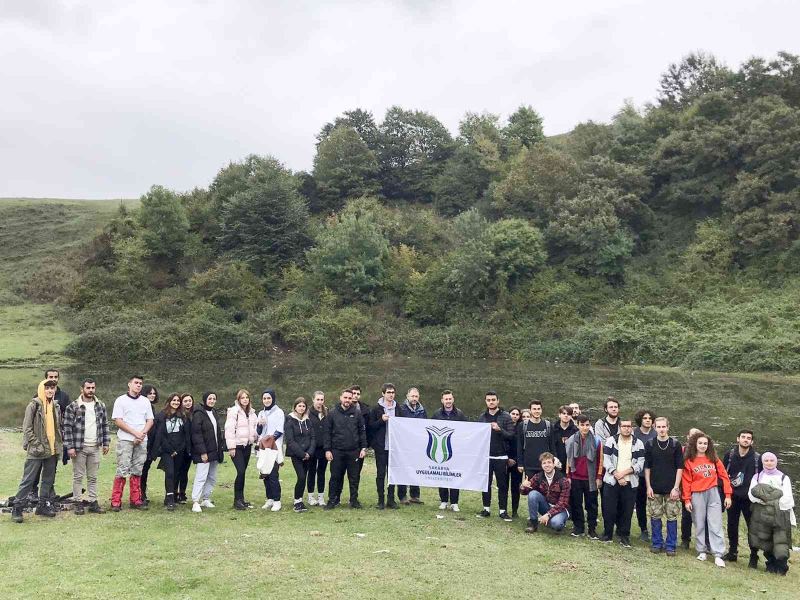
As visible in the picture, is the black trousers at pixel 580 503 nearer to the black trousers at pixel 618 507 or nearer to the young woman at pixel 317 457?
the black trousers at pixel 618 507

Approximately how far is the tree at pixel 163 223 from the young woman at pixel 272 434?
1735 inches

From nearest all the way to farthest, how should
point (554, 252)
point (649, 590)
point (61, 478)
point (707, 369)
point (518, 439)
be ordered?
point (649, 590), point (518, 439), point (61, 478), point (707, 369), point (554, 252)

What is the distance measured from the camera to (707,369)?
1291 inches

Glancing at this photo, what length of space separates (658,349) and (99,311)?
116 feet

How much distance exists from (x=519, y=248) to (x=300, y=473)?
115 feet

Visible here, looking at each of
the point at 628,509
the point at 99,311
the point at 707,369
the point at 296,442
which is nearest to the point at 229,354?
the point at 99,311

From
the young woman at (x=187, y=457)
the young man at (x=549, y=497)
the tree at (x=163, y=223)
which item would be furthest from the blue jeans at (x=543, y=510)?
the tree at (x=163, y=223)

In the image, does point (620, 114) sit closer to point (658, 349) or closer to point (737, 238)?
point (737, 238)

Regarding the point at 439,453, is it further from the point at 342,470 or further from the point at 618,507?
the point at 618,507

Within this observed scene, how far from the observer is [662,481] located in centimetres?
970

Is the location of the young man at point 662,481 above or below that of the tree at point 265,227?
below

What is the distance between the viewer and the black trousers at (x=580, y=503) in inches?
398

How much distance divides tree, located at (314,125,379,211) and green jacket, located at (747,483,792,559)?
52.7 m

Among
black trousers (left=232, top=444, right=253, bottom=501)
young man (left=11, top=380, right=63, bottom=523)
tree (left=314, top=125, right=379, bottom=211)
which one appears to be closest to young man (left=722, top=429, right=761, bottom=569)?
black trousers (left=232, top=444, right=253, bottom=501)
